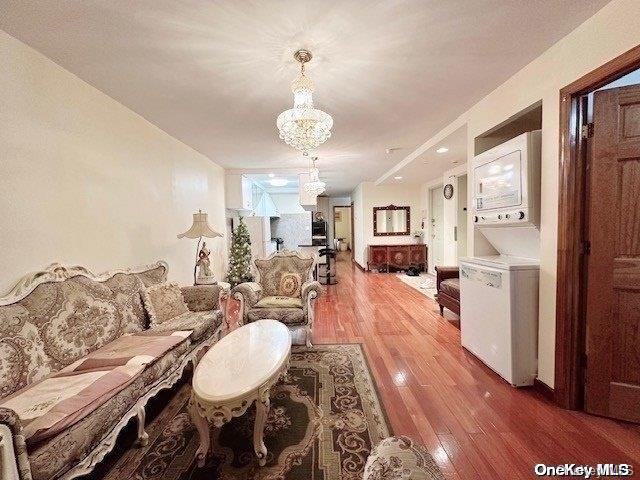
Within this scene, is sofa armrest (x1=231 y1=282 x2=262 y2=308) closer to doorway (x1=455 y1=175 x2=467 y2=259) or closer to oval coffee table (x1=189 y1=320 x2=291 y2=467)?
oval coffee table (x1=189 y1=320 x2=291 y2=467)

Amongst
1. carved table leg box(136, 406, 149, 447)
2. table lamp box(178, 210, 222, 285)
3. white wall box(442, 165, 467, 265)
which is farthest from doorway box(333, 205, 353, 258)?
carved table leg box(136, 406, 149, 447)

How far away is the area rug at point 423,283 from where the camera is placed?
512cm

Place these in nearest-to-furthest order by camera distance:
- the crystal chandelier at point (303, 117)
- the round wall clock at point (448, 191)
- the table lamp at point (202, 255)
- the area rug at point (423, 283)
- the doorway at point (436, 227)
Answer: the crystal chandelier at point (303, 117)
the table lamp at point (202, 255)
the area rug at point (423, 283)
the round wall clock at point (448, 191)
the doorway at point (436, 227)

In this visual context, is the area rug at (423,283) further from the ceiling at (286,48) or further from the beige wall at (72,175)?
the beige wall at (72,175)

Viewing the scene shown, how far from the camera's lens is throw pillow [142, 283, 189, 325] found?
241 centimetres

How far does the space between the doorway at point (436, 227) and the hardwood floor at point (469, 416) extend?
3.71 metres

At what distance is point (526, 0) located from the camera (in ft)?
4.83

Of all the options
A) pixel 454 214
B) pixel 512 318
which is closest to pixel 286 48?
pixel 512 318

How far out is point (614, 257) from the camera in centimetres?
168

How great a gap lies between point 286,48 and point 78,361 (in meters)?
2.48

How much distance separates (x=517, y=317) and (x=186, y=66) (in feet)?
10.5

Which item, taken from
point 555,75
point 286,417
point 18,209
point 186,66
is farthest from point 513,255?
point 18,209

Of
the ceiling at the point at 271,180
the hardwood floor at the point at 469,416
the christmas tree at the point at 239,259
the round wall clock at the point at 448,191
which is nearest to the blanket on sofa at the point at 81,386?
the hardwood floor at the point at 469,416

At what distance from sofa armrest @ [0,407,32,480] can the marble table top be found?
0.61m
